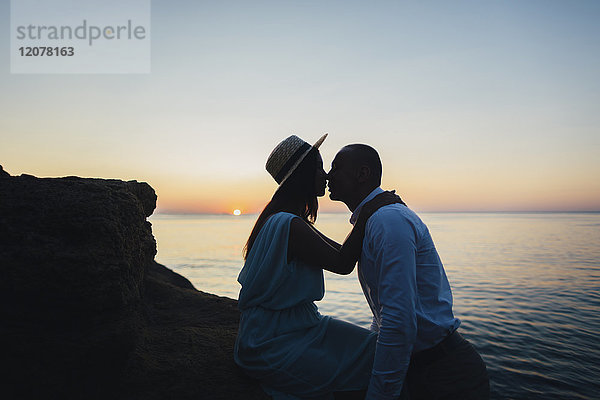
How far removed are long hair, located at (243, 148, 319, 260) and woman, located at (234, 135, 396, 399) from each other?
18 cm

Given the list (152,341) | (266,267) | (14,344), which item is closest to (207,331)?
(152,341)

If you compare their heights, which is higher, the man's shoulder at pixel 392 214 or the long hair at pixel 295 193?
the long hair at pixel 295 193

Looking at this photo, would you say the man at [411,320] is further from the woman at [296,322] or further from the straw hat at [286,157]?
the straw hat at [286,157]

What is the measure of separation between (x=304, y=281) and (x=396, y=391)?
1006mm

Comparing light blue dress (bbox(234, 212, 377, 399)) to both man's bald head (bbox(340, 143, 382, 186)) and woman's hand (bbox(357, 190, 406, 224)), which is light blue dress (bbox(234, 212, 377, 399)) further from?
man's bald head (bbox(340, 143, 382, 186))

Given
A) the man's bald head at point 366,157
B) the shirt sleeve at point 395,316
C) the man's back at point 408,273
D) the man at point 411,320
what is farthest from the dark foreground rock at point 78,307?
the man's bald head at point 366,157

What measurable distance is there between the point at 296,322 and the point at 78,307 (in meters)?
1.52

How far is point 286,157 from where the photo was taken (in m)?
3.25

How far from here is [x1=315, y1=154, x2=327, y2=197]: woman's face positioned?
10.9ft

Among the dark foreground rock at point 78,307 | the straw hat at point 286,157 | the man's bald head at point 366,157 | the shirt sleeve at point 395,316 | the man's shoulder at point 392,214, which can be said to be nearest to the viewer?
the dark foreground rock at point 78,307

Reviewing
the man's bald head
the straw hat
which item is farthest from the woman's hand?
the straw hat

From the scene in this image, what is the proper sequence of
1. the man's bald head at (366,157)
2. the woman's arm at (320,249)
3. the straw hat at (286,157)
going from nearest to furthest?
the woman's arm at (320,249)
the man's bald head at (366,157)
the straw hat at (286,157)

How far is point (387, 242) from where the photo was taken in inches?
98.4

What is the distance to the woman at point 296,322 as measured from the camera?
2629 mm
